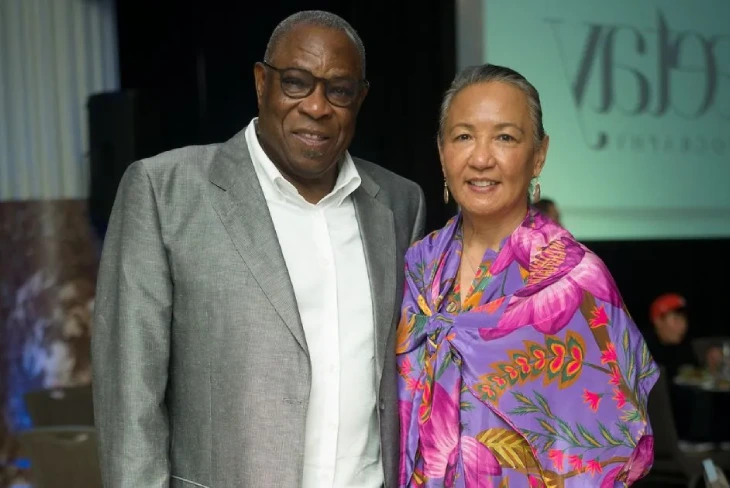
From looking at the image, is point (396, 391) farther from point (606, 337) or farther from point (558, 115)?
point (558, 115)

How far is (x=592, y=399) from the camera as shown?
78.7 inches

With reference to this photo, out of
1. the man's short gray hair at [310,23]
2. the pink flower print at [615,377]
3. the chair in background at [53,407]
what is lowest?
the chair in background at [53,407]

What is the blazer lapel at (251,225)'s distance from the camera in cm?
202

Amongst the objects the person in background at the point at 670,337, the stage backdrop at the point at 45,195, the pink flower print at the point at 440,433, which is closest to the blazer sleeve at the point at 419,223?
the pink flower print at the point at 440,433

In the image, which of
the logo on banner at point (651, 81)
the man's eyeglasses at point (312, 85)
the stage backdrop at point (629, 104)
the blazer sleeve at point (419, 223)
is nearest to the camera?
the man's eyeglasses at point (312, 85)

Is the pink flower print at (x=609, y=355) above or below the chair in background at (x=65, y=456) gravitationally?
above

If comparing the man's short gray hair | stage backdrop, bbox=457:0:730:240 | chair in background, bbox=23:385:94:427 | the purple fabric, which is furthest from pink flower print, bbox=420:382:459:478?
stage backdrop, bbox=457:0:730:240

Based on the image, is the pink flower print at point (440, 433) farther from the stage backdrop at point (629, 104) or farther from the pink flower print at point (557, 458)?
the stage backdrop at point (629, 104)

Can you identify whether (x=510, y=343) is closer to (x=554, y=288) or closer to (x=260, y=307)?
(x=554, y=288)

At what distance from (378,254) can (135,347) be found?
559 mm

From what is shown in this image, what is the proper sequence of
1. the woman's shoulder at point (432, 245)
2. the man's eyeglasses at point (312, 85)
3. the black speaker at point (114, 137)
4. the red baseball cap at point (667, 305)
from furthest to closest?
1. the red baseball cap at point (667, 305)
2. the black speaker at point (114, 137)
3. the woman's shoulder at point (432, 245)
4. the man's eyeglasses at point (312, 85)

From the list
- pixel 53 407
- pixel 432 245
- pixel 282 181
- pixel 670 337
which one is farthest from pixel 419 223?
pixel 670 337

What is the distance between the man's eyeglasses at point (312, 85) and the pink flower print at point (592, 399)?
0.76 m

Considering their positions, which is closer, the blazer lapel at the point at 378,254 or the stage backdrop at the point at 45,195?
the blazer lapel at the point at 378,254
